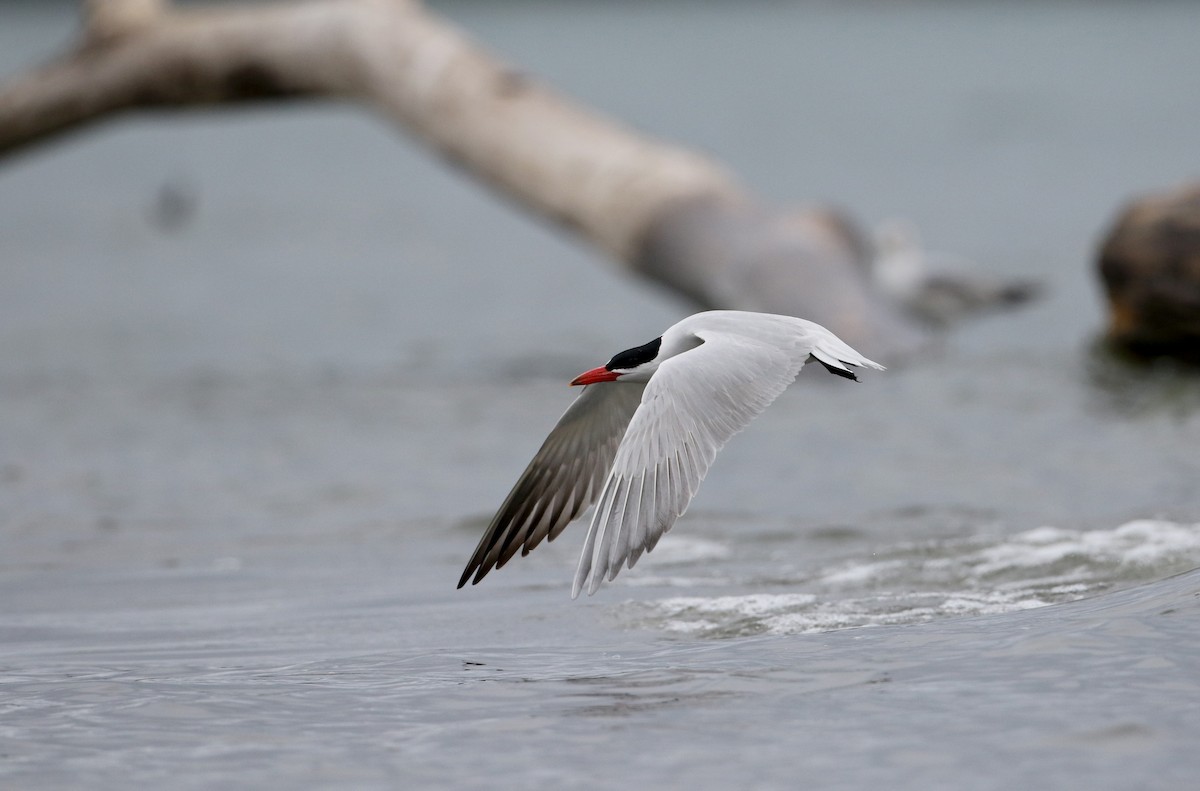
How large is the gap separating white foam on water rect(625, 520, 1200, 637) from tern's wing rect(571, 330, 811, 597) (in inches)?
23.9

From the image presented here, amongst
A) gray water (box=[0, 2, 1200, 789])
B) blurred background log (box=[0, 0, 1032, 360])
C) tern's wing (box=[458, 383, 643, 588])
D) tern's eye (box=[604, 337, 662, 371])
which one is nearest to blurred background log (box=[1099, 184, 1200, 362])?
gray water (box=[0, 2, 1200, 789])

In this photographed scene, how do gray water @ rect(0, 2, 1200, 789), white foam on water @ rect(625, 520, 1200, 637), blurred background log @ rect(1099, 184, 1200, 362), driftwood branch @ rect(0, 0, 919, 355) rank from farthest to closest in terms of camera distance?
driftwood branch @ rect(0, 0, 919, 355) < blurred background log @ rect(1099, 184, 1200, 362) < white foam on water @ rect(625, 520, 1200, 637) < gray water @ rect(0, 2, 1200, 789)

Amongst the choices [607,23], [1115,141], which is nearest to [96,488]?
[1115,141]

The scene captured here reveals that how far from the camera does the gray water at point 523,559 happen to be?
14.2 ft

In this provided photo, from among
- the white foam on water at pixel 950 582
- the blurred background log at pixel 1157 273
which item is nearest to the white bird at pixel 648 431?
the white foam on water at pixel 950 582

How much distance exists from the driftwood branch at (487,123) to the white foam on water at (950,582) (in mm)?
3564

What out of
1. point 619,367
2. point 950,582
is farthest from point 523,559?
point 950,582

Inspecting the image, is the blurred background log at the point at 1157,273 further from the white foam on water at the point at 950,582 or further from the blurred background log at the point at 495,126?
the white foam on water at the point at 950,582

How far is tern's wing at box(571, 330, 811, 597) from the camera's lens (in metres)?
4.89

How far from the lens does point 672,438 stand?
509 centimetres

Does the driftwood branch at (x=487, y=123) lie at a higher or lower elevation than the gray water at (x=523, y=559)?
higher

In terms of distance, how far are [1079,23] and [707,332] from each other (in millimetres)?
69204

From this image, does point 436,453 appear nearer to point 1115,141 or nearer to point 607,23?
point 1115,141

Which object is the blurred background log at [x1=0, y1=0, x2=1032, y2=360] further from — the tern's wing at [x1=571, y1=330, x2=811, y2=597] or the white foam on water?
the tern's wing at [x1=571, y1=330, x2=811, y2=597]
